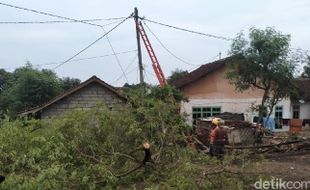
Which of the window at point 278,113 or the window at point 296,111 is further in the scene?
the window at point 296,111

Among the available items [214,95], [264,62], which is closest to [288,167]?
[264,62]

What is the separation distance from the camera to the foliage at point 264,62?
21938 millimetres

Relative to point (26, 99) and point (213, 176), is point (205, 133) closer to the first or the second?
point (213, 176)

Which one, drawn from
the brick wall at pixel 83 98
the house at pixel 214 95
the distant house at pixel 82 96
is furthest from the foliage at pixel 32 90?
the brick wall at pixel 83 98

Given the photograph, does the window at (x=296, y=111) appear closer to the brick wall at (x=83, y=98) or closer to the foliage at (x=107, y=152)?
the brick wall at (x=83, y=98)

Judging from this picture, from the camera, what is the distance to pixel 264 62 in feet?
72.9

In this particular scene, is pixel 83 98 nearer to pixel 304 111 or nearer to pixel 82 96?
pixel 82 96

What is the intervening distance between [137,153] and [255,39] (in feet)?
47.5

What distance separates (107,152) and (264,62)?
48.6ft

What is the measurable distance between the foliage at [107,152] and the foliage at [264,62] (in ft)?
43.4

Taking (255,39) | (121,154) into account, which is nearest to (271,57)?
(255,39)

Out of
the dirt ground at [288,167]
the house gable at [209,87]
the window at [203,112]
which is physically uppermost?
the house gable at [209,87]

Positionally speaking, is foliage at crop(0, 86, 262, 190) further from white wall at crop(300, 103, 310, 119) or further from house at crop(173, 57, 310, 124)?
white wall at crop(300, 103, 310, 119)

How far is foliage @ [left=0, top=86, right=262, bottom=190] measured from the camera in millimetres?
7762
